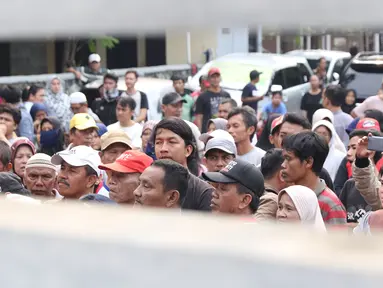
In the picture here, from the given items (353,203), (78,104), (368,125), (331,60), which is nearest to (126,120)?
(78,104)

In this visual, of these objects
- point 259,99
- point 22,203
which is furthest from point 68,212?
point 259,99

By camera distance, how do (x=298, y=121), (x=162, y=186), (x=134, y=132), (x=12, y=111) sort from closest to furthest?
1. (x=162, y=186)
2. (x=298, y=121)
3. (x=12, y=111)
4. (x=134, y=132)

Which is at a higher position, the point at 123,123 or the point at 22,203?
the point at 22,203

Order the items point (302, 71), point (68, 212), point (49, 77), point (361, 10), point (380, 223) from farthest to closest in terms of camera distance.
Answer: point (302, 71) < point (49, 77) < point (380, 223) < point (68, 212) < point (361, 10)

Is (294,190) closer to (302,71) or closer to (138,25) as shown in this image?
(138,25)

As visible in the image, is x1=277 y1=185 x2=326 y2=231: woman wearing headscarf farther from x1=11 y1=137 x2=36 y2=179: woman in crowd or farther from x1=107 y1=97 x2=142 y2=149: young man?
x1=107 y1=97 x2=142 y2=149: young man

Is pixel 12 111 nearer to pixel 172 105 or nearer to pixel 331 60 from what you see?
pixel 172 105

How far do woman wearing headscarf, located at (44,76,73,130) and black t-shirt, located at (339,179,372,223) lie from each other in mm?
5787

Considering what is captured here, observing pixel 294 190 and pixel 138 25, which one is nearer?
pixel 138 25

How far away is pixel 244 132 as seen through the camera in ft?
22.1

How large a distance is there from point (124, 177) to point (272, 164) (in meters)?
1.13

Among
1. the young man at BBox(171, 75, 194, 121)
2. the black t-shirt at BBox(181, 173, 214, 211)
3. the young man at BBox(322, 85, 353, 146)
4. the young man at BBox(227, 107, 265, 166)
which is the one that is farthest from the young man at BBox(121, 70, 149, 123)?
the black t-shirt at BBox(181, 173, 214, 211)

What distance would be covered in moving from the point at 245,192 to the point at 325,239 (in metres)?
3.71

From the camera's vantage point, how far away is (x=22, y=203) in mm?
844
